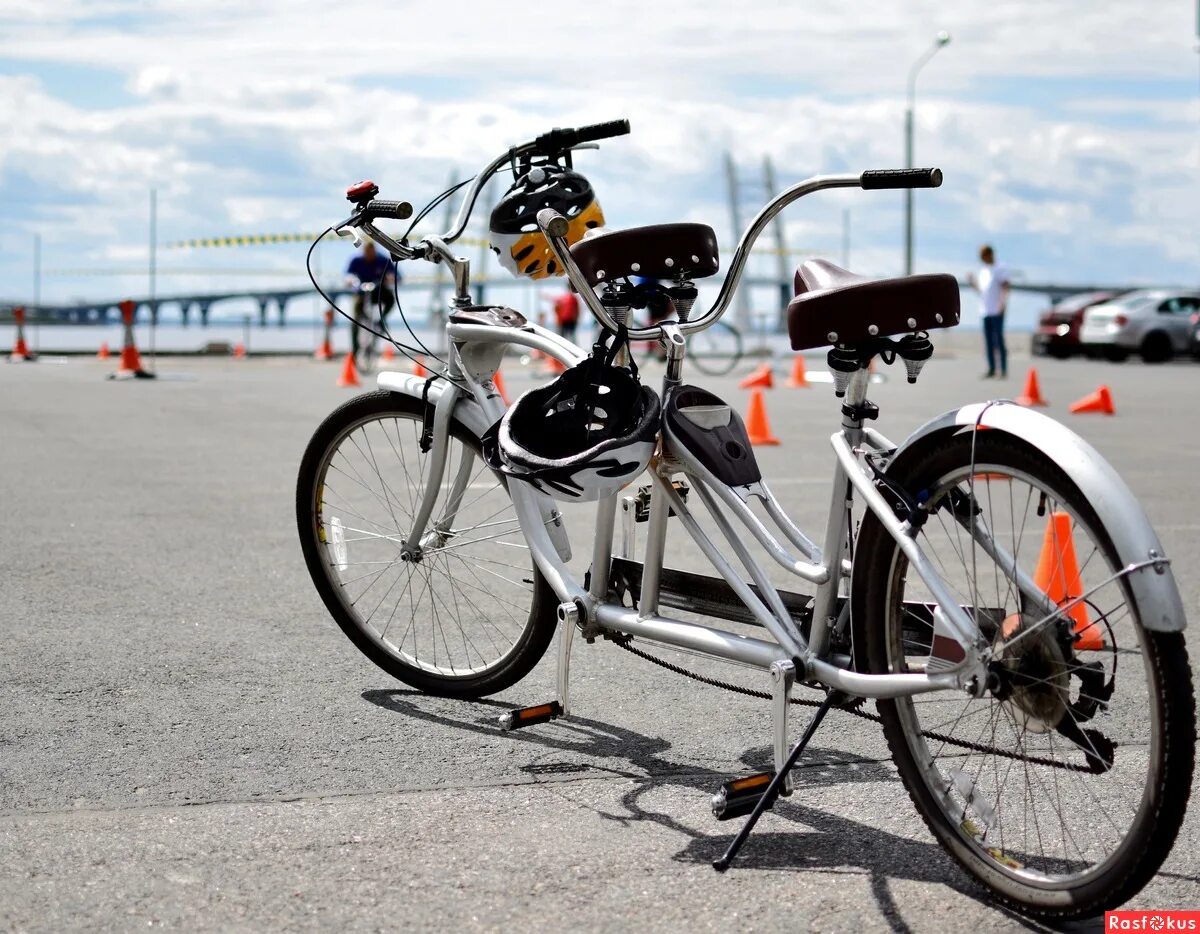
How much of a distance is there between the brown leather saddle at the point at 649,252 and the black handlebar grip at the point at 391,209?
701 millimetres

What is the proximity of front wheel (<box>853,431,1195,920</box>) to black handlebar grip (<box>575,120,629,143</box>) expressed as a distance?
1557 mm

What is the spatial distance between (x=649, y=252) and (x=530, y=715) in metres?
1.32

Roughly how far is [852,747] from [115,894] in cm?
200

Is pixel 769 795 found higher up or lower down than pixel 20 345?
lower down

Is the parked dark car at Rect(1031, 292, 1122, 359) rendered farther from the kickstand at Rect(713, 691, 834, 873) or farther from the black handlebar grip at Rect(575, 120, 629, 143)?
the kickstand at Rect(713, 691, 834, 873)

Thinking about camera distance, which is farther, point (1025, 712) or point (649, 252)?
point (649, 252)

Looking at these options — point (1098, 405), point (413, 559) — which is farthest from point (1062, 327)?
point (413, 559)

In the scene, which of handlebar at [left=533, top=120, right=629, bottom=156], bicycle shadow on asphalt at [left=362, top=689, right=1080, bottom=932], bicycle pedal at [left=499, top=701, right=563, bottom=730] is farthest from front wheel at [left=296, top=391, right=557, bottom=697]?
handlebar at [left=533, top=120, right=629, bottom=156]

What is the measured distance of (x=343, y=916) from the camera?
10.3 ft

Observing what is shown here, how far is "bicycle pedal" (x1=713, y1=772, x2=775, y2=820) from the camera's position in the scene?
3547 millimetres

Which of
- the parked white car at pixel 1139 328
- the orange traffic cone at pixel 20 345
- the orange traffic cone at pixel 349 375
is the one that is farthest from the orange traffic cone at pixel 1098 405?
the orange traffic cone at pixel 20 345

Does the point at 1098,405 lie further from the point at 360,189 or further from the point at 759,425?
the point at 360,189

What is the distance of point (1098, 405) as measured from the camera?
56.4 feet

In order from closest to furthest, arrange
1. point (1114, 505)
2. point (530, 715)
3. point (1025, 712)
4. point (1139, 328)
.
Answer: point (1114, 505) → point (1025, 712) → point (530, 715) → point (1139, 328)
